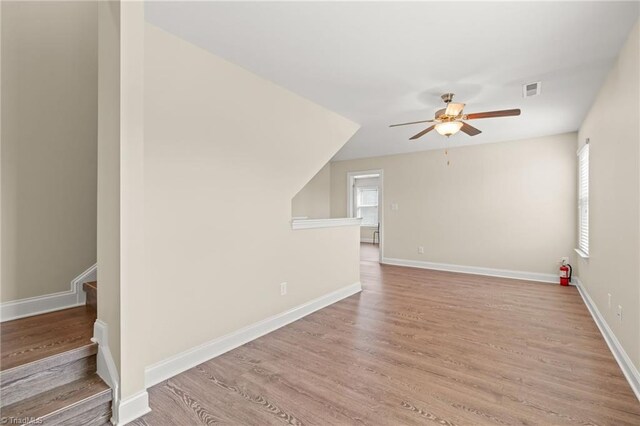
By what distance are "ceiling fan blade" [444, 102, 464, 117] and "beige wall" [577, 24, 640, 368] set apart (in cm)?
118

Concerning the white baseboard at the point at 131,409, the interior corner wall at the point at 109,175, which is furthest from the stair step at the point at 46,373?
the white baseboard at the point at 131,409

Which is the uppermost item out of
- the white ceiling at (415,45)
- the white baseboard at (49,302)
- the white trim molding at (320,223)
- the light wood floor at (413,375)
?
the white ceiling at (415,45)

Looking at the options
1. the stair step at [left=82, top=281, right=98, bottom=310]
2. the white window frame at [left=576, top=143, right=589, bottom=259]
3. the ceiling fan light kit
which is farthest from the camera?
the white window frame at [left=576, top=143, right=589, bottom=259]

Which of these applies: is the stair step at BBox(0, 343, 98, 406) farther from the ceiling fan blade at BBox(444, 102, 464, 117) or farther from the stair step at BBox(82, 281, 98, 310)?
the ceiling fan blade at BBox(444, 102, 464, 117)

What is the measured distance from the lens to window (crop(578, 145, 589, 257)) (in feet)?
13.0

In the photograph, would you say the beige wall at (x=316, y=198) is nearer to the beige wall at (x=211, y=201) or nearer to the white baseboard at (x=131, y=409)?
the beige wall at (x=211, y=201)

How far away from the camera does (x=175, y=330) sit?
7.34 ft

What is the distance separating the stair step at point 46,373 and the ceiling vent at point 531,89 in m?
4.12

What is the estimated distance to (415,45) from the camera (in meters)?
2.29

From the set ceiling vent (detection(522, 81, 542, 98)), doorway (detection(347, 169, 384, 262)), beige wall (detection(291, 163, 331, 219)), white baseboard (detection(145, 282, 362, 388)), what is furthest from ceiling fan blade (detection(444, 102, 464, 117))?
doorway (detection(347, 169, 384, 262))

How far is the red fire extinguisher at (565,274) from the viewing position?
4758 millimetres

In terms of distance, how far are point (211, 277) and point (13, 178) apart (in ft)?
5.07

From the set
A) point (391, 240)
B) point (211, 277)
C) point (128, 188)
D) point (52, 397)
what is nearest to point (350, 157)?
point (391, 240)

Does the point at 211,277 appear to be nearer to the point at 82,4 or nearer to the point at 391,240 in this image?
the point at 82,4
